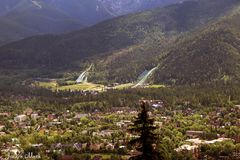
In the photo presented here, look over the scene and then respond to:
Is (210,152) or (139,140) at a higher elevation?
(139,140)

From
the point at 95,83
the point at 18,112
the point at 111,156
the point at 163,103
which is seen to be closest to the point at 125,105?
the point at 163,103

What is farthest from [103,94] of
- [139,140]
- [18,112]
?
[139,140]

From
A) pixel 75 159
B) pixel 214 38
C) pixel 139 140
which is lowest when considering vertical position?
pixel 75 159

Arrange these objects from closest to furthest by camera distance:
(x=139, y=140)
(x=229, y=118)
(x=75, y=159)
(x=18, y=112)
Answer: (x=139, y=140) < (x=75, y=159) < (x=229, y=118) < (x=18, y=112)

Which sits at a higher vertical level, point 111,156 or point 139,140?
point 139,140

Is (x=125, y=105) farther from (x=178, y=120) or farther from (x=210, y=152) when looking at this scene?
(x=210, y=152)

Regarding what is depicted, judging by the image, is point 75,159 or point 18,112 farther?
point 18,112

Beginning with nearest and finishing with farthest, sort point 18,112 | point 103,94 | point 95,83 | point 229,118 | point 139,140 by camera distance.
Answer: point 139,140 → point 229,118 → point 18,112 → point 103,94 → point 95,83

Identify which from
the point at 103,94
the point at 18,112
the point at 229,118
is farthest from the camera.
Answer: the point at 103,94

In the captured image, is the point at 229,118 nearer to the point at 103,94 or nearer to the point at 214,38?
the point at 103,94
